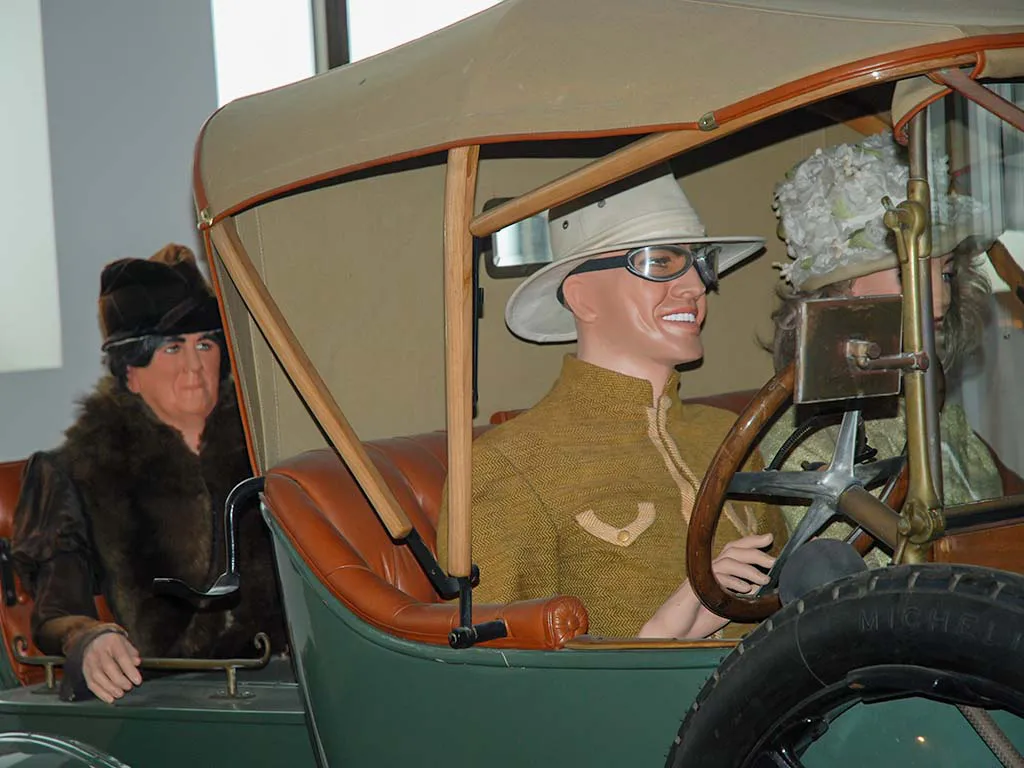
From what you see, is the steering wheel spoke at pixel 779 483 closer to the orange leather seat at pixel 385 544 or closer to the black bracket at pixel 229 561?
Answer: the orange leather seat at pixel 385 544

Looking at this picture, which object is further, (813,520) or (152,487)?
(152,487)

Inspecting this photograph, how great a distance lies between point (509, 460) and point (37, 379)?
280 centimetres

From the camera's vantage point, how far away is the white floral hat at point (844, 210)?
2.28m

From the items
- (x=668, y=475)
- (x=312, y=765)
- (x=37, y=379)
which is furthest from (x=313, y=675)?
(x=37, y=379)

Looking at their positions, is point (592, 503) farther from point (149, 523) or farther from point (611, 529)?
point (149, 523)

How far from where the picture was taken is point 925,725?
157cm

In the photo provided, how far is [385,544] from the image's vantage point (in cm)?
244

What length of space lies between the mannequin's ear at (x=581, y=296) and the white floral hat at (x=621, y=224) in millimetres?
27

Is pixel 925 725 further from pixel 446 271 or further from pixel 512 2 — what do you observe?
pixel 512 2

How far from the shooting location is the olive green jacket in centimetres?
225

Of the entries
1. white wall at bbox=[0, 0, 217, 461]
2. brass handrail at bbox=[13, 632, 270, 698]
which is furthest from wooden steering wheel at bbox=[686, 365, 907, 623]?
white wall at bbox=[0, 0, 217, 461]

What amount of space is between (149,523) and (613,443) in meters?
1.31

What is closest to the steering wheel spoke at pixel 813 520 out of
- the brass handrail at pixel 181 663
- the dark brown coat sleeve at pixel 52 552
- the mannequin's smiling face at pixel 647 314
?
the mannequin's smiling face at pixel 647 314

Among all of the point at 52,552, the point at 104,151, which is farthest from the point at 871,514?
the point at 104,151
